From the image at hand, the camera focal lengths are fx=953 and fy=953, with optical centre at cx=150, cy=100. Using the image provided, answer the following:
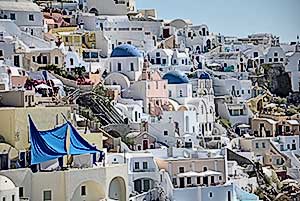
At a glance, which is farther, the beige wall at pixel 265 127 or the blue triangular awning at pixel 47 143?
the beige wall at pixel 265 127

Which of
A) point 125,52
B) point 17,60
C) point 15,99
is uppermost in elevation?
point 125,52

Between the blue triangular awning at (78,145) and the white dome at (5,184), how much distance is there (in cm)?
73

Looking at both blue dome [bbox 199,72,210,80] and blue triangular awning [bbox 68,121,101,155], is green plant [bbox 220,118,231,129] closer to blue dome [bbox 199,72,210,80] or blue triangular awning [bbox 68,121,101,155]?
blue dome [bbox 199,72,210,80]

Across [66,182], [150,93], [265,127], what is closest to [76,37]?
[150,93]

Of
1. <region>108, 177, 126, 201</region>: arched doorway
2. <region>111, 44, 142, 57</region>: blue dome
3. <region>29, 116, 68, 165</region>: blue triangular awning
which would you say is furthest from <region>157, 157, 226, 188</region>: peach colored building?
<region>111, 44, 142, 57</region>: blue dome

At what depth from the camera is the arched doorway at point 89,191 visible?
744cm

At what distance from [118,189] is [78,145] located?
59 cm

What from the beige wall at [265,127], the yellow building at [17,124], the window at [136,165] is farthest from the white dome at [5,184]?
the beige wall at [265,127]

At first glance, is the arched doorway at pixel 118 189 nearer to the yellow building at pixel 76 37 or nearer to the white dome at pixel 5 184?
the white dome at pixel 5 184

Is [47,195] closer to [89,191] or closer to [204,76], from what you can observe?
[89,191]

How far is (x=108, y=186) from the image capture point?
7.62 metres

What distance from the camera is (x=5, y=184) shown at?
265 inches

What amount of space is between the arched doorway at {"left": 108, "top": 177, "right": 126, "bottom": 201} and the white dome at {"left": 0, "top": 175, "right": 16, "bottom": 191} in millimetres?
1156

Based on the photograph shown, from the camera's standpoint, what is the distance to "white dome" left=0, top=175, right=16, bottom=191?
6.68 m
